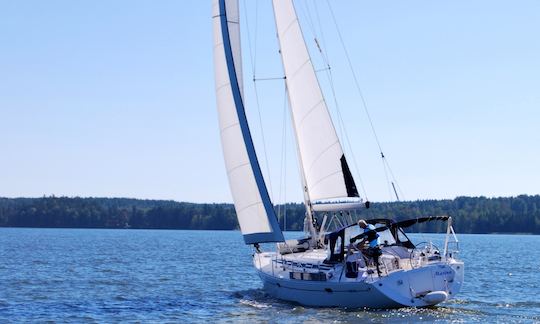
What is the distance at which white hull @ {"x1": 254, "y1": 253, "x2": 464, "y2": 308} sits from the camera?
2722 cm

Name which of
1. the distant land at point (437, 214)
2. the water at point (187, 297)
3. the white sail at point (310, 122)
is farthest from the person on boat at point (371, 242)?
the distant land at point (437, 214)

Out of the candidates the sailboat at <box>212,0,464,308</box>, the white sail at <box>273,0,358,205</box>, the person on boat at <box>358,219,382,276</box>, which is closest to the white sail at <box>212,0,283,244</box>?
the sailboat at <box>212,0,464,308</box>

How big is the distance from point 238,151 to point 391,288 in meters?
8.49

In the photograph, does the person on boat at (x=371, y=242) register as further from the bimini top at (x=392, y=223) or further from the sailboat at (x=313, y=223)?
the bimini top at (x=392, y=223)

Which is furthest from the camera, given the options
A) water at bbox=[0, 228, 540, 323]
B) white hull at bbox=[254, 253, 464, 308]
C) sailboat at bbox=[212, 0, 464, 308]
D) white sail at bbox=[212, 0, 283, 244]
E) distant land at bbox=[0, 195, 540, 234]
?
distant land at bbox=[0, 195, 540, 234]

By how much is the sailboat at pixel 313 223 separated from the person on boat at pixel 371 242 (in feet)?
0.14

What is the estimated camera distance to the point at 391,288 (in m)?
27.2

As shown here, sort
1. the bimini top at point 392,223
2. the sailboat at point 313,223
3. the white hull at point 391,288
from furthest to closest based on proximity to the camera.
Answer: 1. the bimini top at point 392,223
2. the sailboat at point 313,223
3. the white hull at point 391,288

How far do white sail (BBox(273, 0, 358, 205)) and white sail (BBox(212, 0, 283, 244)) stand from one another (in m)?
2.20

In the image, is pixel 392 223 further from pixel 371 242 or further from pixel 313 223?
pixel 313 223

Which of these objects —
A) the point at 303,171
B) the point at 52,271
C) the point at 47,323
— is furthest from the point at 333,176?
the point at 52,271

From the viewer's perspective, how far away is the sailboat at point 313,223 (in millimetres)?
27719

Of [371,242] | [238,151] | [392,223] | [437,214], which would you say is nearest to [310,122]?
[238,151]

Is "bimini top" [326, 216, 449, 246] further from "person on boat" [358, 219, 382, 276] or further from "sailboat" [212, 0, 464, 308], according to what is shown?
"person on boat" [358, 219, 382, 276]
